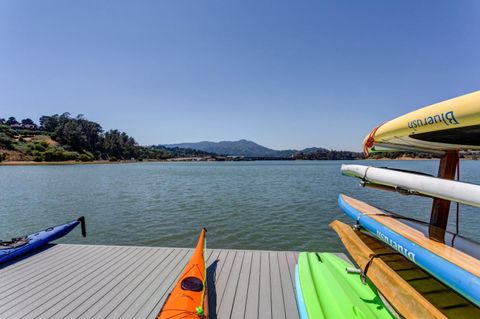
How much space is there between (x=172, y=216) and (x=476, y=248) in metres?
12.6

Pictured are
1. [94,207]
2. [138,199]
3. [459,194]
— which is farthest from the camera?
[138,199]

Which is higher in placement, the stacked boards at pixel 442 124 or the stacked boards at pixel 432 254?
the stacked boards at pixel 442 124

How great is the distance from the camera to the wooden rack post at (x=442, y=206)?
3384mm

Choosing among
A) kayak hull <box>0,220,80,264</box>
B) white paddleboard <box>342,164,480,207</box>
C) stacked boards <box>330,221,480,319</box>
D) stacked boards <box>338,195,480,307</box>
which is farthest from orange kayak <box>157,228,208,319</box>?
kayak hull <box>0,220,80,264</box>

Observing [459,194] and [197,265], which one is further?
[197,265]

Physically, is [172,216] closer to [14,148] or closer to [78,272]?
[78,272]

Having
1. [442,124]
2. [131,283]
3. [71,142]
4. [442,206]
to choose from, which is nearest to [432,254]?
[442,124]

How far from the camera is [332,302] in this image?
2.98 metres

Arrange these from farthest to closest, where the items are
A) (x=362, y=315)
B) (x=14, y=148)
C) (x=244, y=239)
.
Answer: (x=14, y=148)
(x=244, y=239)
(x=362, y=315)

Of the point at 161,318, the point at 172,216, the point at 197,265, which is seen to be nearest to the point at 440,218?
the point at 197,265

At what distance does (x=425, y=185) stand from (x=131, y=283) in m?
4.92

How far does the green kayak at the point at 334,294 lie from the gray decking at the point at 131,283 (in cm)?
44

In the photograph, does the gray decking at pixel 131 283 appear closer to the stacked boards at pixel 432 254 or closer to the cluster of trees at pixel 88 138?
the stacked boards at pixel 432 254

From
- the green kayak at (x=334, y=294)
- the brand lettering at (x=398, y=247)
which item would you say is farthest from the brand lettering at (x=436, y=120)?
the green kayak at (x=334, y=294)
